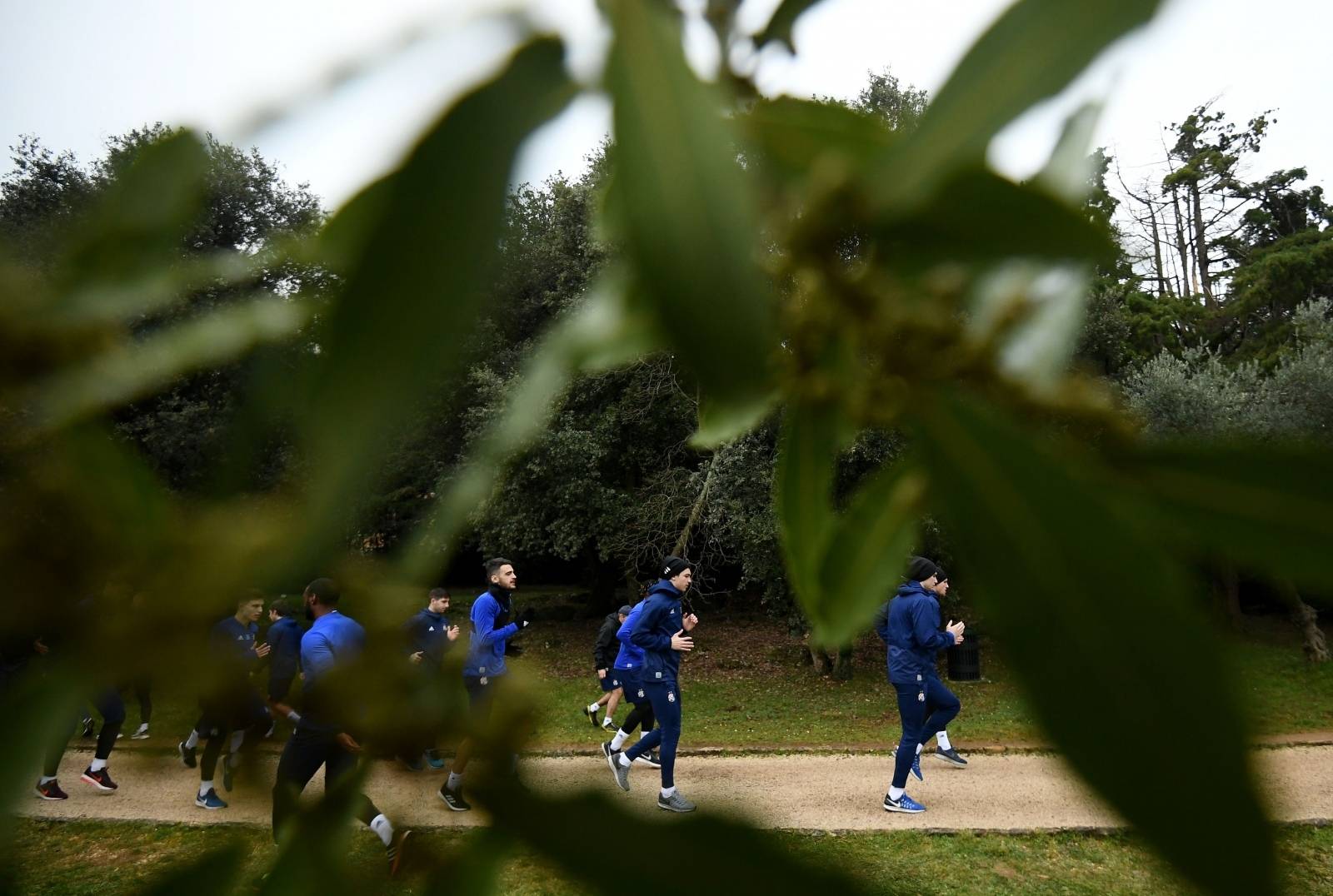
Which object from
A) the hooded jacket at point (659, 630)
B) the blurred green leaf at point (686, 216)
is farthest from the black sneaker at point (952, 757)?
the blurred green leaf at point (686, 216)

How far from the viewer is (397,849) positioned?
24 centimetres

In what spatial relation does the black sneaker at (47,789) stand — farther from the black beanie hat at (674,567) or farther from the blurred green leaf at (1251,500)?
the black beanie hat at (674,567)

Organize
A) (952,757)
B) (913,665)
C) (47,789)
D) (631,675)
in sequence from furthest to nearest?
1. (952,757)
2. (631,675)
3. (913,665)
4. (47,789)

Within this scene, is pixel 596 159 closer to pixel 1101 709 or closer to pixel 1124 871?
pixel 1101 709

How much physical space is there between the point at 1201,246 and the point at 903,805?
5080mm

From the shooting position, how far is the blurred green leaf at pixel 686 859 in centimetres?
18

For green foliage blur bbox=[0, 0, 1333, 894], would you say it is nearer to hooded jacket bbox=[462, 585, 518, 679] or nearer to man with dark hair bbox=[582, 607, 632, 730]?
hooded jacket bbox=[462, 585, 518, 679]

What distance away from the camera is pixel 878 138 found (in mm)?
256

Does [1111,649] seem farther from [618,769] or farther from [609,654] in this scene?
[609,654]

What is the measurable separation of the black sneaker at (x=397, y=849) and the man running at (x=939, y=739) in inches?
197

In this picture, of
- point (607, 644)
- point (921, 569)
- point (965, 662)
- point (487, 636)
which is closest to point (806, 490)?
point (487, 636)

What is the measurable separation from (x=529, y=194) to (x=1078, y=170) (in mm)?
212

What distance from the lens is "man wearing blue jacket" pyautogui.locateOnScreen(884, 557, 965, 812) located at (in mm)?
4801

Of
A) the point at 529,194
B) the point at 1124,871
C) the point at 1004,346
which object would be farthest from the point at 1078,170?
the point at 1124,871
